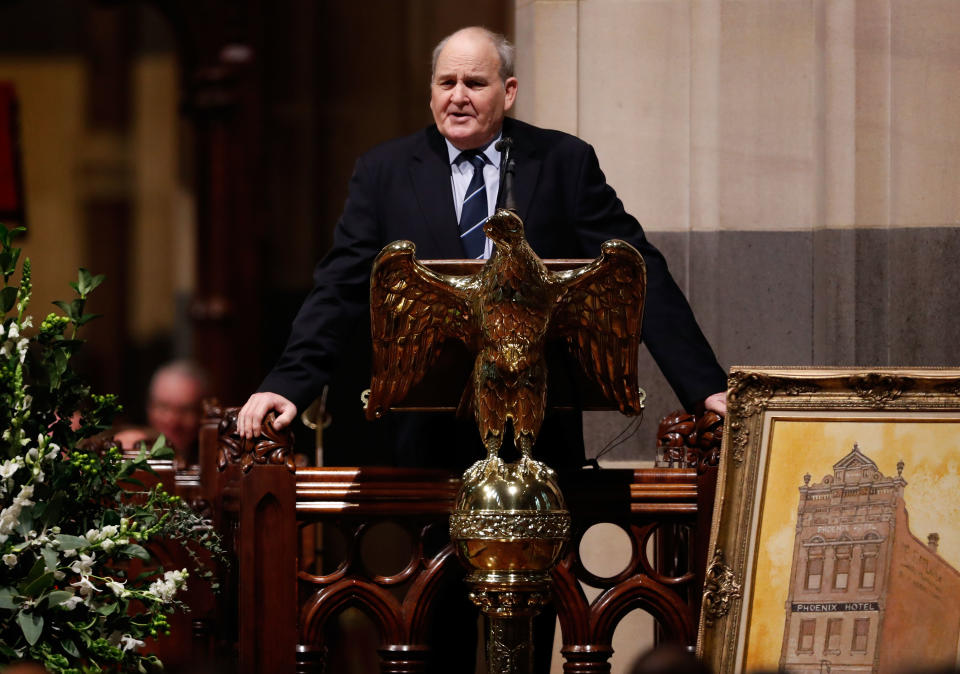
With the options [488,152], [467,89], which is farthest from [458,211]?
[467,89]

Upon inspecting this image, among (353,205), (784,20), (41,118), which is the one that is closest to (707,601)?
(353,205)

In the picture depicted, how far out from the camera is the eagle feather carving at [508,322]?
8.83 ft

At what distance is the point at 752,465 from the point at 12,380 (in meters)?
1.44

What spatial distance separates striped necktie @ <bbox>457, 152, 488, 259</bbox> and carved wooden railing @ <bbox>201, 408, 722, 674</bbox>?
59cm

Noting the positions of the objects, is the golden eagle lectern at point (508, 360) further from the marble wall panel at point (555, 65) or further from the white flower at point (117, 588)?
the marble wall panel at point (555, 65)

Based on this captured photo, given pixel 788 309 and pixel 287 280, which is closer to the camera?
pixel 788 309

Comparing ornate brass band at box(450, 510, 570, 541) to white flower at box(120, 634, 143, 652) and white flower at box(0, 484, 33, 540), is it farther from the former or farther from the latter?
white flower at box(0, 484, 33, 540)

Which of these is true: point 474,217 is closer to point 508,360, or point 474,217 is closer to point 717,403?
point 717,403

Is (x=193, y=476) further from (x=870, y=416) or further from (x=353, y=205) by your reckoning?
(x=870, y=416)

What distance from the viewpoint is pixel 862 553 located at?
282cm

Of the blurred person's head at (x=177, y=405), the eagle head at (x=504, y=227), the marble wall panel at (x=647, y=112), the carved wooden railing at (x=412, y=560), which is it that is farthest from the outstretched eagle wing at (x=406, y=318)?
the blurred person's head at (x=177, y=405)

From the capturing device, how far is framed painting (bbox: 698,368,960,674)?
9.13 ft

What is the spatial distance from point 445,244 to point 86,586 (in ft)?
3.86

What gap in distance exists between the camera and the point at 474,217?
349 centimetres
